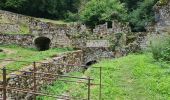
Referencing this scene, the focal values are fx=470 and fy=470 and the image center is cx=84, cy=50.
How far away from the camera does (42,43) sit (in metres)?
34.4

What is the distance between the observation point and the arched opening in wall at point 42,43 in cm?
3332

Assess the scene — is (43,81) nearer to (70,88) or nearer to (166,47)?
(70,88)

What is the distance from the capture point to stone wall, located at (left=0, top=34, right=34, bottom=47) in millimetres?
30734

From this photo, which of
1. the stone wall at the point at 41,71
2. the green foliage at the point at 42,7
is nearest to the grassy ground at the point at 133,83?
the stone wall at the point at 41,71

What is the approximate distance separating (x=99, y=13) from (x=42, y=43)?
33.1ft

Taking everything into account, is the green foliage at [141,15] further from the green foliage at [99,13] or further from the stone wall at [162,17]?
the stone wall at [162,17]

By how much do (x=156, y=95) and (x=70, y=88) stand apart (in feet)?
10.9

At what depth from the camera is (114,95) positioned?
1507 cm

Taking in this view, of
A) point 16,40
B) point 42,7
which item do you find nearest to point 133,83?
point 16,40

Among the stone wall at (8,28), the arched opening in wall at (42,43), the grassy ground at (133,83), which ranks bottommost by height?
the grassy ground at (133,83)

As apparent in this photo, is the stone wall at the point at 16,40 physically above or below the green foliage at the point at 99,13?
below

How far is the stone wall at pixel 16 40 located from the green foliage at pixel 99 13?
1043 cm

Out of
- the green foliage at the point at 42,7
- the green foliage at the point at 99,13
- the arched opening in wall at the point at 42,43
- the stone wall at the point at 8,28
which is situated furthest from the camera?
the green foliage at the point at 42,7

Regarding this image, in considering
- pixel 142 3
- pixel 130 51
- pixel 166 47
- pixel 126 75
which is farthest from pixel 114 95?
pixel 142 3
